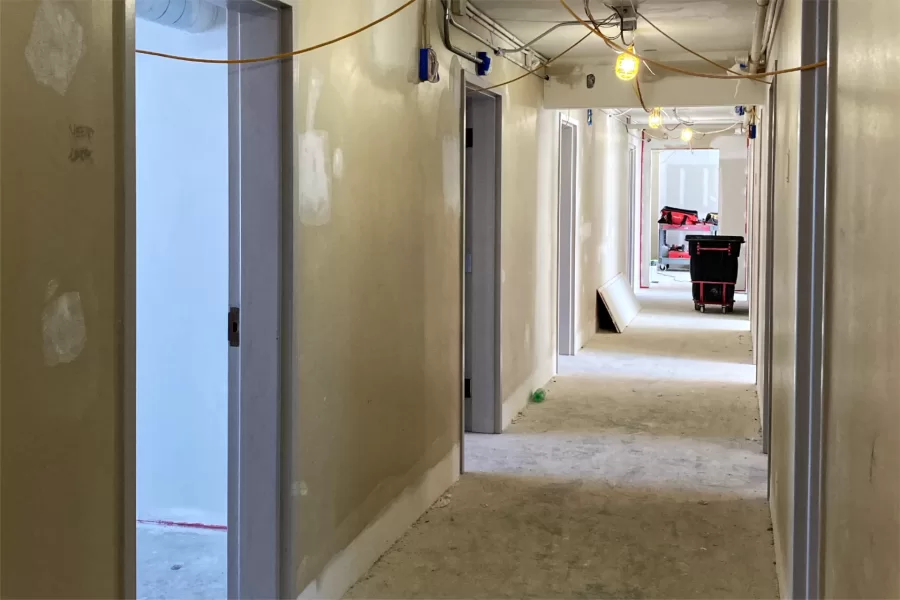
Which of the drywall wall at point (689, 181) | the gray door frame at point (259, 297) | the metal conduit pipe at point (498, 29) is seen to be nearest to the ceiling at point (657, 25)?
the metal conduit pipe at point (498, 29)

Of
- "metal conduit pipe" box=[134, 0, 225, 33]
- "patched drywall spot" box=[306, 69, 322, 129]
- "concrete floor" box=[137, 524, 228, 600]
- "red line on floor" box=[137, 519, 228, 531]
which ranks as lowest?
"concrete floor" box=[137, 524, 228, 600]

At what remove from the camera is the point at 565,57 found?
6.20m

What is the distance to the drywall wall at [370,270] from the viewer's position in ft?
9.11

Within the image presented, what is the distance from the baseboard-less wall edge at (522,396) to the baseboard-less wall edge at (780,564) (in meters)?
2.09

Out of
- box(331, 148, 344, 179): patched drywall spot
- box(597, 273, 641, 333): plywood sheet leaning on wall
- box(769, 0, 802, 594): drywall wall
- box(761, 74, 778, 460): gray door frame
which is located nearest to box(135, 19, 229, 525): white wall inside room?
box(331, 148, 344, 179): patched drywall spot

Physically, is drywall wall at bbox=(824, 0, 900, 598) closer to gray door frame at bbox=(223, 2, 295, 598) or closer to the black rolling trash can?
gray door frame at bbox=(223, 2, 295, 598)

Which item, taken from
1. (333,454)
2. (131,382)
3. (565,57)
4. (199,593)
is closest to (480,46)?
(565,57)

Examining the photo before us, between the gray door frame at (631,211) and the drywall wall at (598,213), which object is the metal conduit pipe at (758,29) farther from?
the gray door frame at (631,211)

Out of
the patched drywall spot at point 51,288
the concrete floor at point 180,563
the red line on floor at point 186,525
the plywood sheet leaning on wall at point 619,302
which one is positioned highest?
the patched drywall spot at point 51,288

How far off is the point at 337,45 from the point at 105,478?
165 centimetres

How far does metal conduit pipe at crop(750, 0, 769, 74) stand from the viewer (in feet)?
13.8

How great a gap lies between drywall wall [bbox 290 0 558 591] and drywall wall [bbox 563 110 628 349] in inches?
149

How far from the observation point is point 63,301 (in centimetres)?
167

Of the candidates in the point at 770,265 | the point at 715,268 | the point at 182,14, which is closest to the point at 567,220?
the point at 770,265
